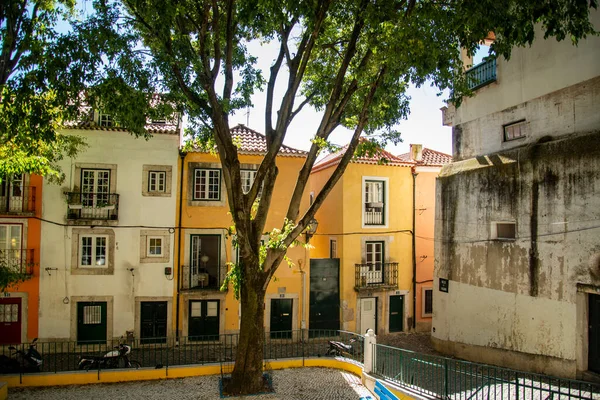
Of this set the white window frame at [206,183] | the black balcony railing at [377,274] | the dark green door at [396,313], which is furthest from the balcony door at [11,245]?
the dark green door at [396,313]

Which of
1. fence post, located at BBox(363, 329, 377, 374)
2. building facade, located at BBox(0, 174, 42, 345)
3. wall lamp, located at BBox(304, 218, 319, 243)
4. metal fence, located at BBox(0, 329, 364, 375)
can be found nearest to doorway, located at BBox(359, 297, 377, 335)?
metal fence, located at BBox(0, 329, 364, 375)

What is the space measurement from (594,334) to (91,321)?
15211mm

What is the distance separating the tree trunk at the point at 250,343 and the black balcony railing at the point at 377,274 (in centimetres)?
818

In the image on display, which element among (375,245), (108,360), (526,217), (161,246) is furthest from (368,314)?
(108,360)

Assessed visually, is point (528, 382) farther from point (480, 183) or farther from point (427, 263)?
point (427, 263)

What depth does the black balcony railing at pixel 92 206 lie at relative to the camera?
14688mm

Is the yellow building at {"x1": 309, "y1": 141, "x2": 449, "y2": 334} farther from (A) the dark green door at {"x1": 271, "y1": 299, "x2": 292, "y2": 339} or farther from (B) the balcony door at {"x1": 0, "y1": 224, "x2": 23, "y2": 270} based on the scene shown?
(B) the balcony door at {"x1": 0, "y1": 224, "x2": 23, "y2": 270}

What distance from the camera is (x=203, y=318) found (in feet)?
51.5

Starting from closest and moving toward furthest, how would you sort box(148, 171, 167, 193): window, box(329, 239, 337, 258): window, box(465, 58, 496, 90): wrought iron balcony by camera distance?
box(465, 58, 496, 90): wrought iron balcony < box(148, 171, 167, 193): window < box(329, 239, 337, 258): window

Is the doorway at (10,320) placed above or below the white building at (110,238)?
below

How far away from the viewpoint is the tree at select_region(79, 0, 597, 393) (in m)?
7.32

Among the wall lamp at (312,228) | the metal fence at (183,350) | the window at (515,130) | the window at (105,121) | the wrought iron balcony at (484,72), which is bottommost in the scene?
the metal fence at (183,350)

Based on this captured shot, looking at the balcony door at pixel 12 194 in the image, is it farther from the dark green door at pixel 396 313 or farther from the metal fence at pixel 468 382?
the dark green door at pixel 396 313

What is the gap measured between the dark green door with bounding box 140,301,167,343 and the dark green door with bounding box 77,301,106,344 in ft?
4.33
